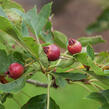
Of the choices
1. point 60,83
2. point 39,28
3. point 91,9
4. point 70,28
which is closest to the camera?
point 60,83

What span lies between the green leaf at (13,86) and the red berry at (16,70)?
2 cm

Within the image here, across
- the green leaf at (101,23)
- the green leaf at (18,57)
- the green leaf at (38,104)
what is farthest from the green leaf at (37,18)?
the green leaf at (101,23)

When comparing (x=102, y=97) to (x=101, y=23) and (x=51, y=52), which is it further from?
(x=101, y=23)

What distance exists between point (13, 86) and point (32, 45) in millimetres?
152

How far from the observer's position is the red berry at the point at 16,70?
95 cm

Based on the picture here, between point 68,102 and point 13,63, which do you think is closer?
point 13,63

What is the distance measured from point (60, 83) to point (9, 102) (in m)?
2.94

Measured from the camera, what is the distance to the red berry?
0.95m

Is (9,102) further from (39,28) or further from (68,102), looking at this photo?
(39,28)

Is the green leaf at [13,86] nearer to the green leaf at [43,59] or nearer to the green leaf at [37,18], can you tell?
the green leaf at [43,59]

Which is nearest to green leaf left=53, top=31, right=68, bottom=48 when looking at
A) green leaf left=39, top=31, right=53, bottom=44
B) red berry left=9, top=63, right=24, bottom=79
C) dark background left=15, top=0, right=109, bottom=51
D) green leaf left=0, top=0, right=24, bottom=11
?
green leaf left=39, top=31, right=53, bottom=44

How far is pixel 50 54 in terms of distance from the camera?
3.05 feet

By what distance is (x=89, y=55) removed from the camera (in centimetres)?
91

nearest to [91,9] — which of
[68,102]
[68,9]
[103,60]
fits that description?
[68,9]
